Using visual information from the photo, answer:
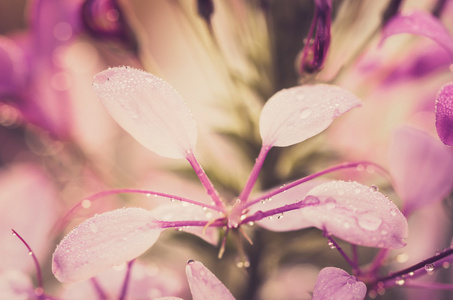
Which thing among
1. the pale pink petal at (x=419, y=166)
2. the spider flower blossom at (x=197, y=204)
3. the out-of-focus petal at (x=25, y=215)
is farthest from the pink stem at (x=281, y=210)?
the out-of-focus petal at (x=25, y=215)

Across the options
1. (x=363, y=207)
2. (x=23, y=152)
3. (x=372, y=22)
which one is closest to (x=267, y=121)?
(x=363, y=207)

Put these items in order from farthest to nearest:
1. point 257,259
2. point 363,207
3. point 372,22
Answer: point 372,22
point 257,259
point 363,207

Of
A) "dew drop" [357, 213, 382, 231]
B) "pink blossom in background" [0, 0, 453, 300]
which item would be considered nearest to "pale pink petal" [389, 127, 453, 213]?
"pink blossom in background" [0, 0, 453, 300]

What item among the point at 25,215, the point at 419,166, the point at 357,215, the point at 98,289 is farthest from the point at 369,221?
the point at 25,215

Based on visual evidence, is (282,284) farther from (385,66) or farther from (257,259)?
(385,66)

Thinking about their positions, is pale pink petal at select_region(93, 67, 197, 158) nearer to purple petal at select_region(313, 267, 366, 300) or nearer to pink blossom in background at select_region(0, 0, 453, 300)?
pink blossom in background at select_region(0, 0, 453, 300)

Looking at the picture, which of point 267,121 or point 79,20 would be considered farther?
point 79,20

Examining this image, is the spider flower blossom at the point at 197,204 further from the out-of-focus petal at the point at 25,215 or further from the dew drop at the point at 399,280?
the out-of-focus petal at the point at 25,215
